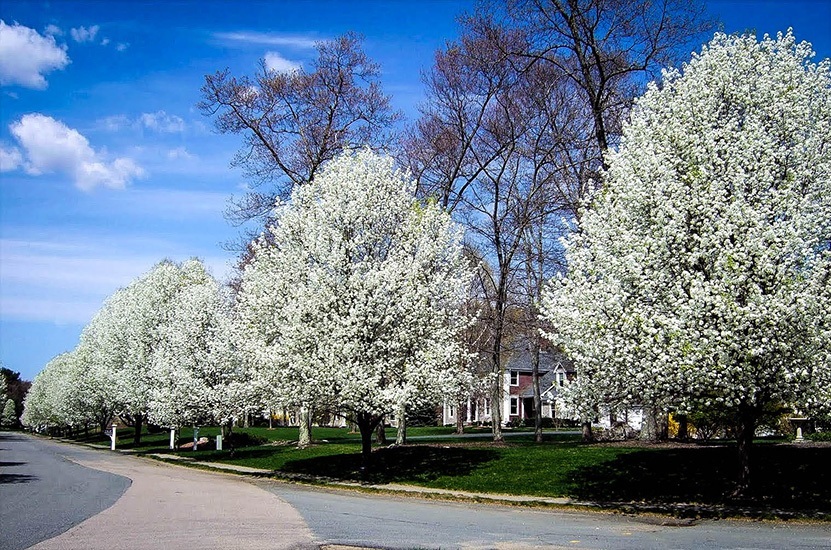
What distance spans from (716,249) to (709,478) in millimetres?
6245

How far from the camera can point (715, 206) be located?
14133 millimetres

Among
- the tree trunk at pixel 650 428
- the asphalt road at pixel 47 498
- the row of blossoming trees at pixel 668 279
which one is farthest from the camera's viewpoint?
the tree trunk at pixel 650 428

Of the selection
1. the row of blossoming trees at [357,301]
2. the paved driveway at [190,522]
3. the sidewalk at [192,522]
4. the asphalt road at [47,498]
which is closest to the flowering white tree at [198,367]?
the asphalt road at [47,498]

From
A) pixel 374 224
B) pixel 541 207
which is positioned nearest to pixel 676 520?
Result: pixel 374 224

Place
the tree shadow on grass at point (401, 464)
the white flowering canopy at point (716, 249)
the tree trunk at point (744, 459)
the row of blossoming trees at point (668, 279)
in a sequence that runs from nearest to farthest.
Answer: the white flowering canopy at point (716, 249) → the row of blossoming trees at point (668, 279) → the tree trunk at point (744, 459) → the tree shadow on grass at point (401, 464)

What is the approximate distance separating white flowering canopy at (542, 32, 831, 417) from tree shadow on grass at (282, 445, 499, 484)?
7.77 m

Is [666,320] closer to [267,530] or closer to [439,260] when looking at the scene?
[267,530]

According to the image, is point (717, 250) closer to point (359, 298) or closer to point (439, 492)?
point (439, 492)

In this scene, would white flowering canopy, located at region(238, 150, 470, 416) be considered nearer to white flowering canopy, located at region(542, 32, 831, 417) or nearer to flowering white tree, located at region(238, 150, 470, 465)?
flowering white tree, located at region(238, 150, 470, 465)

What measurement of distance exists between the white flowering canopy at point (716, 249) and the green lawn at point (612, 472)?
247 centimetres

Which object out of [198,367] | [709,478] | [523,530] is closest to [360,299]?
[523,530]

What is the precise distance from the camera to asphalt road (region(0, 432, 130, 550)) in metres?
12.3

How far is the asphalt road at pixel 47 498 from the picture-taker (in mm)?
12328

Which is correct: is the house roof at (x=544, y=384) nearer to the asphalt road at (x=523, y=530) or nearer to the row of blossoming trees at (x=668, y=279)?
the row of blossoming trees at (x=668, y=279)
